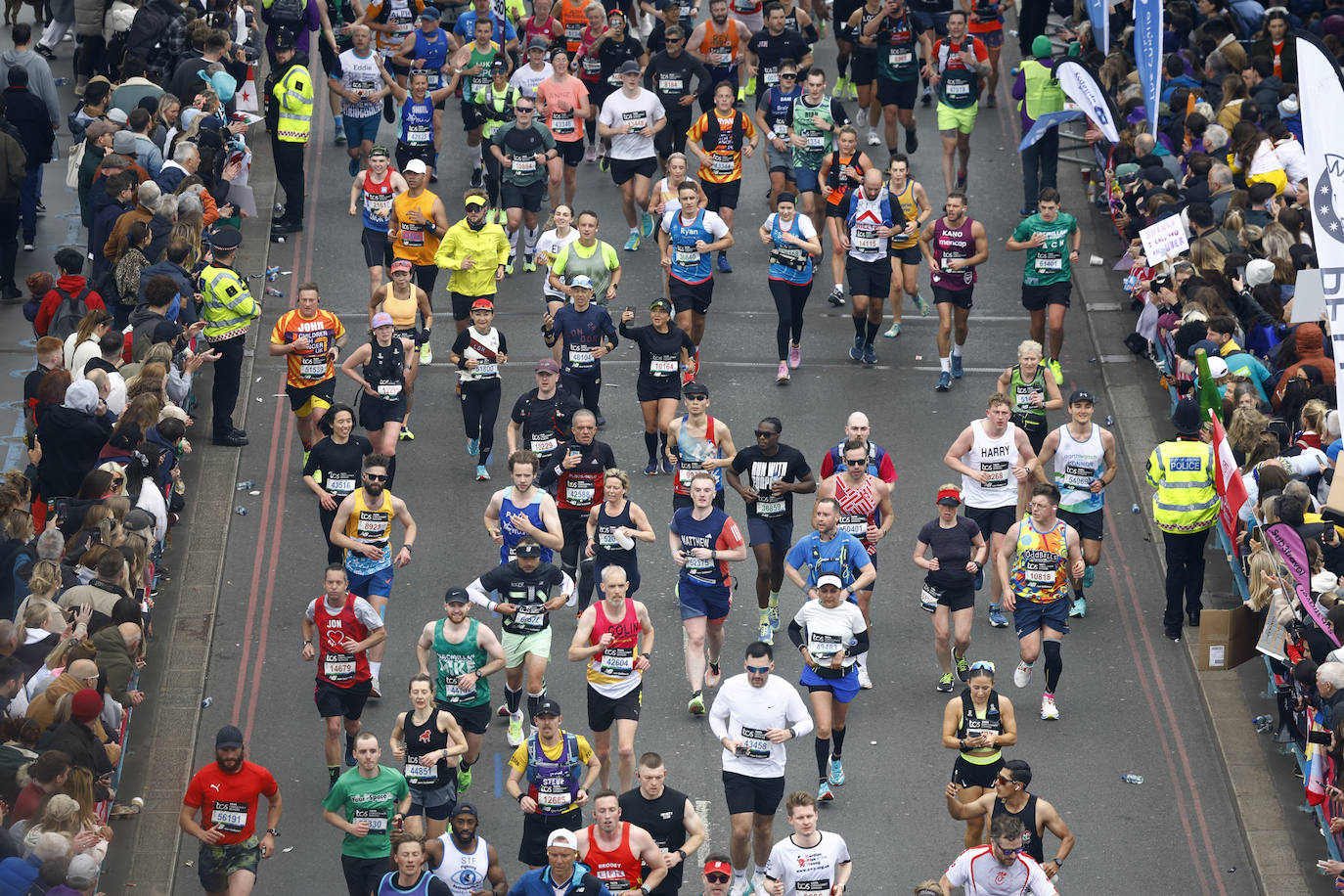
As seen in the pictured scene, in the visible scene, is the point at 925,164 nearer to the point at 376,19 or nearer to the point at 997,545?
the point at 376,19

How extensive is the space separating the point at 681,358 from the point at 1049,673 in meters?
4.67

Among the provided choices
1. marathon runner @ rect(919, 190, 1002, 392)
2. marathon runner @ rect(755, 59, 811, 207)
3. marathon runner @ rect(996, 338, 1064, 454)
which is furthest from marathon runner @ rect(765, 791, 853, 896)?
marathon runner @ rect(755, 59, 811, 207)

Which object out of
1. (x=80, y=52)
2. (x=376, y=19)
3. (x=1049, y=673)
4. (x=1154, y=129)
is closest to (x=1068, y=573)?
(x=1049, y=673)

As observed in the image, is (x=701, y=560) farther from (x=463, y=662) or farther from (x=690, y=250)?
(x=690, y=250)

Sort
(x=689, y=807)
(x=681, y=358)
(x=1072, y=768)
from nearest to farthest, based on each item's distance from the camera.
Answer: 1. (x=689, y=807)
2. (x=1072, y=768)
3. (x=681, y=358)

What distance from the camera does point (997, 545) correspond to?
17.1 metres

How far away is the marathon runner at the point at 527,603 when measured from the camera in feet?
50.1

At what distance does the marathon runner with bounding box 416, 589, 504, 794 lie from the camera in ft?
48.4

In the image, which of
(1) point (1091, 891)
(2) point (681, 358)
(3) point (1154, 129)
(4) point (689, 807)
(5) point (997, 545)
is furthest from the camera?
(3) point (1154, 129)

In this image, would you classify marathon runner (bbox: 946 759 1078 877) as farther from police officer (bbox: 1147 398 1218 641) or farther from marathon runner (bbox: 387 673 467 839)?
police officer (bbox: 1147 398 1218 641)

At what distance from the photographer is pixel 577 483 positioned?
17.0m

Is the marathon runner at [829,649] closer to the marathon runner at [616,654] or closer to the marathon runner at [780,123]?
the marathon runner at [616,654]

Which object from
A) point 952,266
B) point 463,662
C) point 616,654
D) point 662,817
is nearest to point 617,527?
point 616,654

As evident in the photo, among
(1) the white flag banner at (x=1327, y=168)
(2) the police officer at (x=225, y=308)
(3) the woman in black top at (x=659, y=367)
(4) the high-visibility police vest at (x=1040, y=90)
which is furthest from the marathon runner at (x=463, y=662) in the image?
(4) the high-visibility police vest at (x=1040, y=90)
